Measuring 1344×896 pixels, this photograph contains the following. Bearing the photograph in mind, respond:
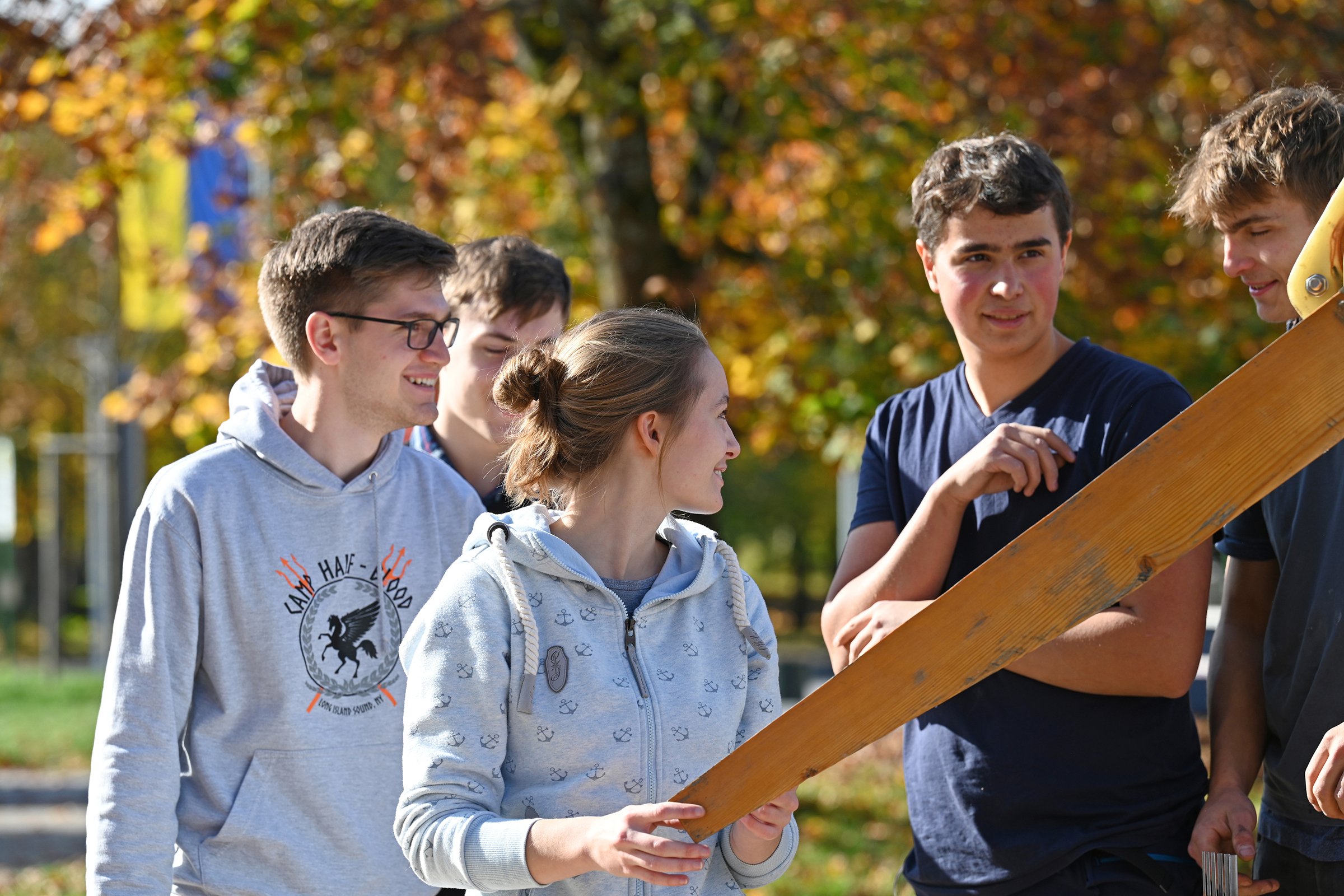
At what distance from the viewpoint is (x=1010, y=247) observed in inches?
103

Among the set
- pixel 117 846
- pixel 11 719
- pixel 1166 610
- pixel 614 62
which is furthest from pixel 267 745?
pixel 11 719

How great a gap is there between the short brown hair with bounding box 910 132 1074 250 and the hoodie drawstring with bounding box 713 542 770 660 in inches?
33.6

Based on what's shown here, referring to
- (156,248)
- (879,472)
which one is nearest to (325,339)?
(879,472)

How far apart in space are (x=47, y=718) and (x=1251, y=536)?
1230 cm

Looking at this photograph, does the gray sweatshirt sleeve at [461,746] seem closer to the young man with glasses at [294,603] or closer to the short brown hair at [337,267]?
the young man with glasses at [294,603]

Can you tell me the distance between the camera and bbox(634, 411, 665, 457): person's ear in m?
2.21

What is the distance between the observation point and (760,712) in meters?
2.21

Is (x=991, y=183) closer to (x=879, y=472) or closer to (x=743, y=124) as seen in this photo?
(x=879, y=472)

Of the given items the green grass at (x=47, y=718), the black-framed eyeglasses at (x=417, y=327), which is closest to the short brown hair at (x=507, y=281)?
the black-framed eyeglasses at (x=417, y=327)

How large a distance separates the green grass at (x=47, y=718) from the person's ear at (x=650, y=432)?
373 inches

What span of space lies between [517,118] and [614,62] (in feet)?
6.12

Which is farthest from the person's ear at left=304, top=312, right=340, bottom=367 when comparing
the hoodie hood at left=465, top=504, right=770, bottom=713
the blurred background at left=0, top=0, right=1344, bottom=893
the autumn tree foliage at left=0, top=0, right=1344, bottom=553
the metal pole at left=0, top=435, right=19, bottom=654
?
the metal pole at left=0, top=435, right=19, bottom=654

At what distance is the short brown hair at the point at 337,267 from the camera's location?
2.75 meters

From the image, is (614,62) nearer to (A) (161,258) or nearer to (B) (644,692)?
(A) (161,258)
